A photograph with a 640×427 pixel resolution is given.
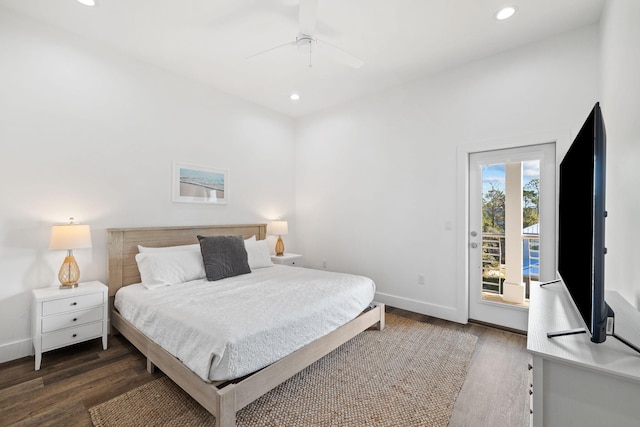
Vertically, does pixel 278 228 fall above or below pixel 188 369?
above

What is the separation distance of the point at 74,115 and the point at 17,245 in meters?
1.25

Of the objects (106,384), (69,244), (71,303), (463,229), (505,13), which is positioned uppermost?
(505,13)

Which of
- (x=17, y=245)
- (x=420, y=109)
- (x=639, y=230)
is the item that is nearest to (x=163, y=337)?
(x=17, y=245)

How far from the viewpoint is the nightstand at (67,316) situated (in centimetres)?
234

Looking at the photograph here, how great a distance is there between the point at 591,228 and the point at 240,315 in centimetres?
184

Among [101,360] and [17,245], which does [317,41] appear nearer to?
[17,245]

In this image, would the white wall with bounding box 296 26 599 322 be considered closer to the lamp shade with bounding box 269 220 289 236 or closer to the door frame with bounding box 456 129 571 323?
the door frame with bounding box 456 129 571 323

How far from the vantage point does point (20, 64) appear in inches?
100

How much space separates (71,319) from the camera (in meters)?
2.48

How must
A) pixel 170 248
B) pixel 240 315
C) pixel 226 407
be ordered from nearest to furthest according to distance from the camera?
pixel 226 407 → pixel 240 315 → pixel 170 248

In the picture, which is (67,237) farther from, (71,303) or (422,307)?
(422,307)

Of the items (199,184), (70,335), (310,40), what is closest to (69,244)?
(70,335)

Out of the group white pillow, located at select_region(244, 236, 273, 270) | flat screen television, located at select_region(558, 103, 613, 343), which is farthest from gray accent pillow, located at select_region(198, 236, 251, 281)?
flat screen television, located at select_region(558, 103, 613, 343)

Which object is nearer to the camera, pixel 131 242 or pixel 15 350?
pixel 15 350
